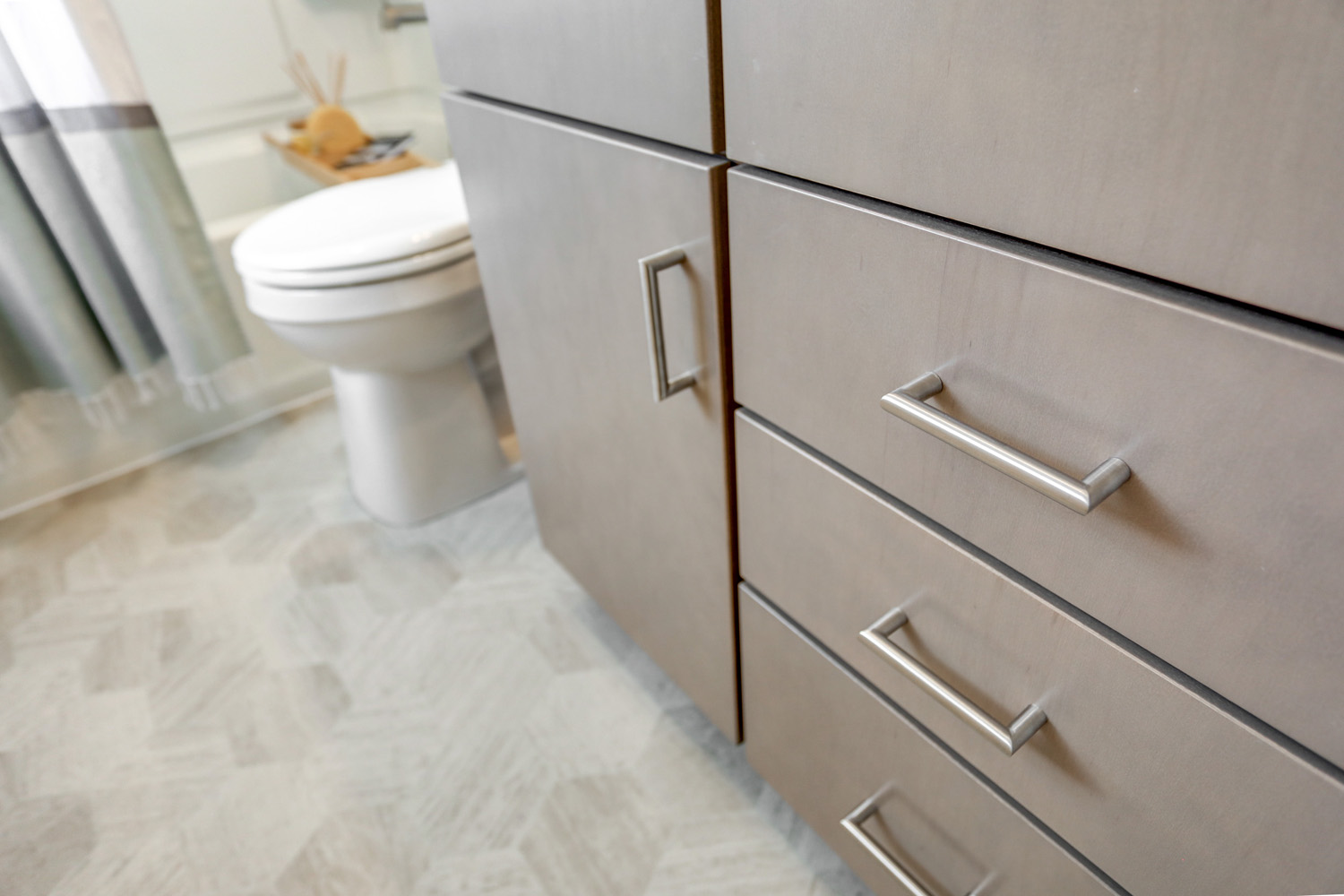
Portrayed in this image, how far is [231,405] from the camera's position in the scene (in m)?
1.55

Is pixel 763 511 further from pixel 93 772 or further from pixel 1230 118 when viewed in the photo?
pixel 93 772

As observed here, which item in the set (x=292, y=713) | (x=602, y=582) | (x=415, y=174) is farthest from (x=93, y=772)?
(x=415, y=174)

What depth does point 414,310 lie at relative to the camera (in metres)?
1.05

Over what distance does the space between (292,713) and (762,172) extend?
0.89 metres

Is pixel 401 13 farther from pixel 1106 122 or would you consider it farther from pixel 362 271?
pixel 1106 122

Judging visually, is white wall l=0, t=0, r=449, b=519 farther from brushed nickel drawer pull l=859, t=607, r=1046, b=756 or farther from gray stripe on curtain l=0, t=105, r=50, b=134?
brushed nickel drawer pull l=859, t=607, r=1046, b=756

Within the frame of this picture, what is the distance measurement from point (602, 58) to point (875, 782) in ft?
1.84

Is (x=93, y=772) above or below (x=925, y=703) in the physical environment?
below

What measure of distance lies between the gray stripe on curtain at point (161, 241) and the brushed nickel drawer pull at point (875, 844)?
1250 mm

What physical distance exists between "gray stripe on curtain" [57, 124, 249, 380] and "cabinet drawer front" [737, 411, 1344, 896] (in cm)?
112

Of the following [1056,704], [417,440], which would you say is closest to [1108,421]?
[1056,704]

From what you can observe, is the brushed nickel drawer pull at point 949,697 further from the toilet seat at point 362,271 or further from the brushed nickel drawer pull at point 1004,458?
the toilet seat at point 362,271

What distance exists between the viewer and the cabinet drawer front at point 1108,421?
1.00ft

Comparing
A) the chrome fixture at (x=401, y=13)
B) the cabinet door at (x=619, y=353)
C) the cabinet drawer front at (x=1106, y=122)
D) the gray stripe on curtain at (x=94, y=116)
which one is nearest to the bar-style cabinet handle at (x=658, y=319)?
the cabinet door at (x=619, y=353)
